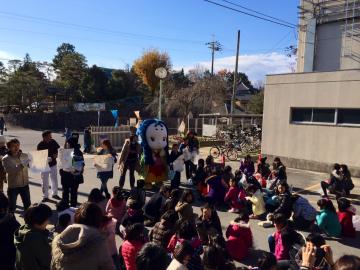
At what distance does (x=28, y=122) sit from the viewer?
39.6 meters

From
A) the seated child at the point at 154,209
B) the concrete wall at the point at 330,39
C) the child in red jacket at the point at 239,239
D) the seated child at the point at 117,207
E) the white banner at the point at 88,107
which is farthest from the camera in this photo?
the white banner at the point at 88,107

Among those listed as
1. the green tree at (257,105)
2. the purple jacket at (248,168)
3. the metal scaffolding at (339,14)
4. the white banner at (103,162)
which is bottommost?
the purple jacket at (248,168)

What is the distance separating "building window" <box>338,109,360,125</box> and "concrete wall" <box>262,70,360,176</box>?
0.22 meters

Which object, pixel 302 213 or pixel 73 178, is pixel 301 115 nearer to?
pixel 302 213

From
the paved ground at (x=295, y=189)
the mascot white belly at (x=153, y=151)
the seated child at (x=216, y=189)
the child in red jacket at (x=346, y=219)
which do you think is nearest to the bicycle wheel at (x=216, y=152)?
the paved ground at (x=295, y=189)

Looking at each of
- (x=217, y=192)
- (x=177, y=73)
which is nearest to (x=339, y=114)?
(x=217, y=192)

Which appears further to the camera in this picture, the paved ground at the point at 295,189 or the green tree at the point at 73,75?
the green tree at the point at 73,75

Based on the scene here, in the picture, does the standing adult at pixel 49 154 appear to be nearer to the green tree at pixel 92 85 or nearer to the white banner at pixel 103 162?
the white banner at pixel 103 162

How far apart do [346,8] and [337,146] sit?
8754mm

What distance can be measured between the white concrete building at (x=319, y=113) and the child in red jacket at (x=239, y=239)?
29.5 ft

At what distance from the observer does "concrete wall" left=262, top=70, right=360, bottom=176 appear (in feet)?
45.5

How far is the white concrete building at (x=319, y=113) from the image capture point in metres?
13.9

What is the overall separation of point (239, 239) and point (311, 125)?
9887 mm

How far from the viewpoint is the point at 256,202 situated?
27.7 feet
